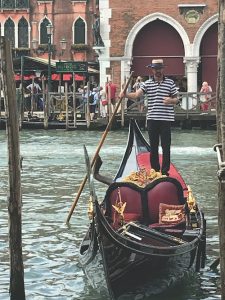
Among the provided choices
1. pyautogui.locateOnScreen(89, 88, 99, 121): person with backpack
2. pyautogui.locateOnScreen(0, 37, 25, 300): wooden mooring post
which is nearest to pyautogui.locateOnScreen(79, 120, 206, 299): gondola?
pyautogui.locateOnScreen(0, 37, 25, 300): wooden mooring post

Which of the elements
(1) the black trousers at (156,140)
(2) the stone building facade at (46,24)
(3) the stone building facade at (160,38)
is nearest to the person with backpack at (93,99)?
(3) the stone building facade at (160,38)

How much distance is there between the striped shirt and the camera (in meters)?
4.48

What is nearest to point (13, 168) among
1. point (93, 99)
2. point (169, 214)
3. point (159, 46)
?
point (169, 214)

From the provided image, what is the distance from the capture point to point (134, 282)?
3.25 meters

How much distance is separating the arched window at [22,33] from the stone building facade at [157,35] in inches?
223

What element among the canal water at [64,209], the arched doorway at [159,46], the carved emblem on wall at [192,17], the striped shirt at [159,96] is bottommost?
the canal water at [64,209]

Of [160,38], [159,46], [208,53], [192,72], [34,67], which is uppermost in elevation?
[160,38]

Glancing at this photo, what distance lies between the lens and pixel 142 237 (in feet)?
10.8

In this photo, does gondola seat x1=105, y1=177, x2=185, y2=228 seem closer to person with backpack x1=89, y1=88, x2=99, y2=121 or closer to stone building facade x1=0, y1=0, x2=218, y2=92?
person with backpack x1=89, y1=88, x2=99, y2=121

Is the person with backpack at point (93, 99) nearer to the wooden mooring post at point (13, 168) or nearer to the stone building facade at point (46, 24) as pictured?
the stone building facade at point (46, 24)

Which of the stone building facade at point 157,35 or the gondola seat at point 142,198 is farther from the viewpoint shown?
the stone building facade at point 157,35

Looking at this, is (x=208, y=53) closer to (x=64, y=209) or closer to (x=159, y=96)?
(x=64, y=209)

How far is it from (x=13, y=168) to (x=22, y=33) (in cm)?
1711

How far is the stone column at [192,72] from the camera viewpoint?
14.2 metres
